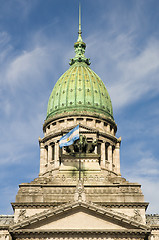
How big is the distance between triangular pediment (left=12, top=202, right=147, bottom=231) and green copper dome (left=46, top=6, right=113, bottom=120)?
137 ft

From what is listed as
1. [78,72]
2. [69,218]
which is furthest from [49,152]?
[69,218]

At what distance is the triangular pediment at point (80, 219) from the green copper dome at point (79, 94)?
41607 millimetres

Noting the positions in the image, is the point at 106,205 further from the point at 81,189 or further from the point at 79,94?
the point at 79,94

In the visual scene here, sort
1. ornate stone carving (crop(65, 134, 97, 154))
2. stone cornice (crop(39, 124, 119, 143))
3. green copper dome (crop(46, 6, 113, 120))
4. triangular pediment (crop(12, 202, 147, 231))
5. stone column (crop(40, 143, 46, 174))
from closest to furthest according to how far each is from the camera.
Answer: triangular pediment (crop(12, 202, 147, 231)) → ornate stone carving (crop(65, 134, 97, 154)) → stone cornice (crop(39, 124, 119, 143)) → stone column (crop(40, 143, 46, 174)) → green copper dome (crop(46, 6, 113, 120))

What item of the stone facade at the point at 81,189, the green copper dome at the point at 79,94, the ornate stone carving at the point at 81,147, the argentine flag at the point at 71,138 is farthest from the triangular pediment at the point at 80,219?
the green copper dome at the point at 79,94

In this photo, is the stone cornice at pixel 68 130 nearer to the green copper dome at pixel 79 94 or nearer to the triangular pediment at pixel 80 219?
the green copper dome at pixel 79 94

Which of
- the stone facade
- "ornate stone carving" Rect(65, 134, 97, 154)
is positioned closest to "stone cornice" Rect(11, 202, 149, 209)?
the stone facade

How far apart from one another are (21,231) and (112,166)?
1590 inches

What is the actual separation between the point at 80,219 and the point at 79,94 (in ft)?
150

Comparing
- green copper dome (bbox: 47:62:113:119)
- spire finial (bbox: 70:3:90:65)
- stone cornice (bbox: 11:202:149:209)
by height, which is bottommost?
stone cornice (bbox: 11:202:149:209)

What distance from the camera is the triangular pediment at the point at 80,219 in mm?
52094

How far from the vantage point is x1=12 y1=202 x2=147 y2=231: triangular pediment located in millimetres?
52094

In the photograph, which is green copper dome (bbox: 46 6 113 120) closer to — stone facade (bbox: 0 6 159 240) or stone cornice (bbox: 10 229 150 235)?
stone facade (bbox: 0 6 159 240)

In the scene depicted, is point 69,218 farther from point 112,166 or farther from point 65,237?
point 112,166
